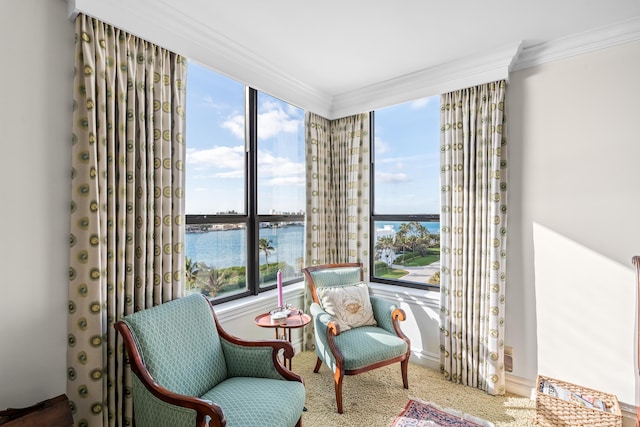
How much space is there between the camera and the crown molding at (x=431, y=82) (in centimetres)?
251

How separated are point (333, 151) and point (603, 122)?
92.4 inches

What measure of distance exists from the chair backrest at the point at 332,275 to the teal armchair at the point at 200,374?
1.03m

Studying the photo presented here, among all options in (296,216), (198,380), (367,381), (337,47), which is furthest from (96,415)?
(337,47)

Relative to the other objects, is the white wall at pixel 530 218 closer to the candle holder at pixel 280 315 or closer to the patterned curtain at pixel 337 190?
the candle holder at pixel 280 315

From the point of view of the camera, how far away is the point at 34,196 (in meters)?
1.60

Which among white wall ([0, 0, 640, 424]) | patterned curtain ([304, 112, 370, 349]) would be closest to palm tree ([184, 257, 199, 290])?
white wall ([0, 0, 640, 424])

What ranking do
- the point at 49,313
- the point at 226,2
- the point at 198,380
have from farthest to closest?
the point at 226,2 < the point at 198,380 < the point at 49,313

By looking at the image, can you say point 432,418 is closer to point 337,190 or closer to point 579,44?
point 337,190

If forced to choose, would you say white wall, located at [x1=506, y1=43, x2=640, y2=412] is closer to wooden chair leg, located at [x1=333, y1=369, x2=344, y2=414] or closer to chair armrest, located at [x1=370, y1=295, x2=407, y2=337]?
chair armrest, located at [x1=370, y1=295, x2=407, y2=337]

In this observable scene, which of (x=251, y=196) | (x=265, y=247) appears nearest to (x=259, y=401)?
(x=265, y=247)

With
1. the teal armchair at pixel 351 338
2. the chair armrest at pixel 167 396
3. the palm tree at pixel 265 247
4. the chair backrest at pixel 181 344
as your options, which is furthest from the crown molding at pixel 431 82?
the chair armrest at pixel 167 396

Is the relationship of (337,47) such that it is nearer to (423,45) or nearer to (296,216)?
(423,45)

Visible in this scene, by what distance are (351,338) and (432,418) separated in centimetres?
77

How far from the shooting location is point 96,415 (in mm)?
1685
